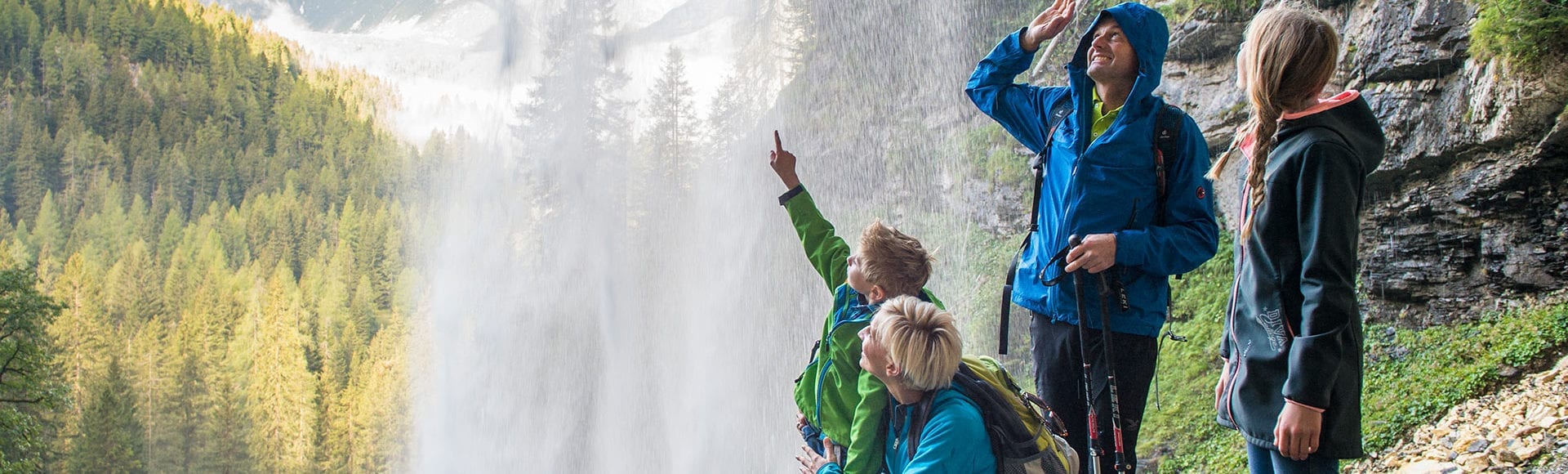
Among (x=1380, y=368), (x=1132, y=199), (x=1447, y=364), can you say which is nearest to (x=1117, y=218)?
(x=1132, y=199)

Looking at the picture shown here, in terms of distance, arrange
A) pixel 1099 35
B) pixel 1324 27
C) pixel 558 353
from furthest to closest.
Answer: pixel 558 353, pixel 1099 35, pixel 1324 27

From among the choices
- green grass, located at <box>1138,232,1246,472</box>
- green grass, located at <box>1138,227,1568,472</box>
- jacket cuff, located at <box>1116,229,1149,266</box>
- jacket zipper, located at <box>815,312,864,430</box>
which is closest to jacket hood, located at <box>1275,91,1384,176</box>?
jacket cuff, located at <box>1116,229,1149,266</box>

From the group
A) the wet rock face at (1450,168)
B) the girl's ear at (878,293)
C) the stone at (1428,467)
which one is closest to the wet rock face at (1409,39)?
the wet rock face at (1450,168)

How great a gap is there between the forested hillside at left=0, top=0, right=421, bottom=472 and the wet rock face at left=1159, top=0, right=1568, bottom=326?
122ft

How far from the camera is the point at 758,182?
1397 centimetres

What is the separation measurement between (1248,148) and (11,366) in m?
24.9

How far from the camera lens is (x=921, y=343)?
2.45 m

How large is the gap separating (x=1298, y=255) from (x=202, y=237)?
69756mm

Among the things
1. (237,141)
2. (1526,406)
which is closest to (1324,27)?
(1526,406)

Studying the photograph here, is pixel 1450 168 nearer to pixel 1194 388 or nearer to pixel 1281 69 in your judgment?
pixel 1194 388

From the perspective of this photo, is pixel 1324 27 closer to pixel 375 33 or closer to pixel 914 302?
pixel 914 302

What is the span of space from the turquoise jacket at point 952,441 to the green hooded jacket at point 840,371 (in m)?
0.26

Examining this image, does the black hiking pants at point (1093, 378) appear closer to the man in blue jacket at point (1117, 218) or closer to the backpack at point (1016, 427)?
the man in blue jacket at point (1117, 218)

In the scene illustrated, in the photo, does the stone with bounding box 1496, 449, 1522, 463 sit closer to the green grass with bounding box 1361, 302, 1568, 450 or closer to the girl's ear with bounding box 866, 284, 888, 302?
the green grass with bounding box 1361, 302, 1568, 450
